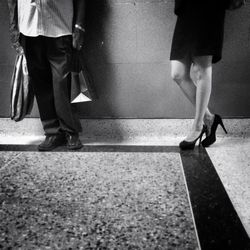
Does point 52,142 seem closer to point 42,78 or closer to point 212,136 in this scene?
point 42,78

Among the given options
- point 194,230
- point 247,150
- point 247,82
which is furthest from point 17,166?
point 247,82

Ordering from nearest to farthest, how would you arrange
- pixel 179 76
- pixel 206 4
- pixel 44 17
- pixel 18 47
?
pixel 206 4 < pixel 44 17 < pixel 179 76 < pixel 18 47

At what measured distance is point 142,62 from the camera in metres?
2.54

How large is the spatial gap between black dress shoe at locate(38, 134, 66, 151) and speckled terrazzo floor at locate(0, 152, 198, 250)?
173mm

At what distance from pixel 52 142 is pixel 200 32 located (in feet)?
4.46

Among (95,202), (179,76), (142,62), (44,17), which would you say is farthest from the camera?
(142,62)

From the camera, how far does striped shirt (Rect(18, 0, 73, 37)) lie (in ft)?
6.57

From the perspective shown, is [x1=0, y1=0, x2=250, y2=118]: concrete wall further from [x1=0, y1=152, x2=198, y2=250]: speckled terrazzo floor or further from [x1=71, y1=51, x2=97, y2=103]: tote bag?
[x1=0, y1=152, x2=198, y2=250]: speckled terrazzo floor

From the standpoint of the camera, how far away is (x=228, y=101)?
8.33 feet

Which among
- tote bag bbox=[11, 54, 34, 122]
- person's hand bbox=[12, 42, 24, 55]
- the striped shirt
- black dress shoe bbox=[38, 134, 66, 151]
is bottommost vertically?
black dress shoe bbox=[38, 134, 66, 151]

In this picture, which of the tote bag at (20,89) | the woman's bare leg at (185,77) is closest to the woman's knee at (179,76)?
the woman's bare leg at (185,77)

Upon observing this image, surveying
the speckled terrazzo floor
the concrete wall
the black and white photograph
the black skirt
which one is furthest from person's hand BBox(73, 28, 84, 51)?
the speckled terrazzo floor

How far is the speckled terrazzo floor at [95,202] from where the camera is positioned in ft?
3.80

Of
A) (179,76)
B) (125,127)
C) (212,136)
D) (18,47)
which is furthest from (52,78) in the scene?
(212,136)
